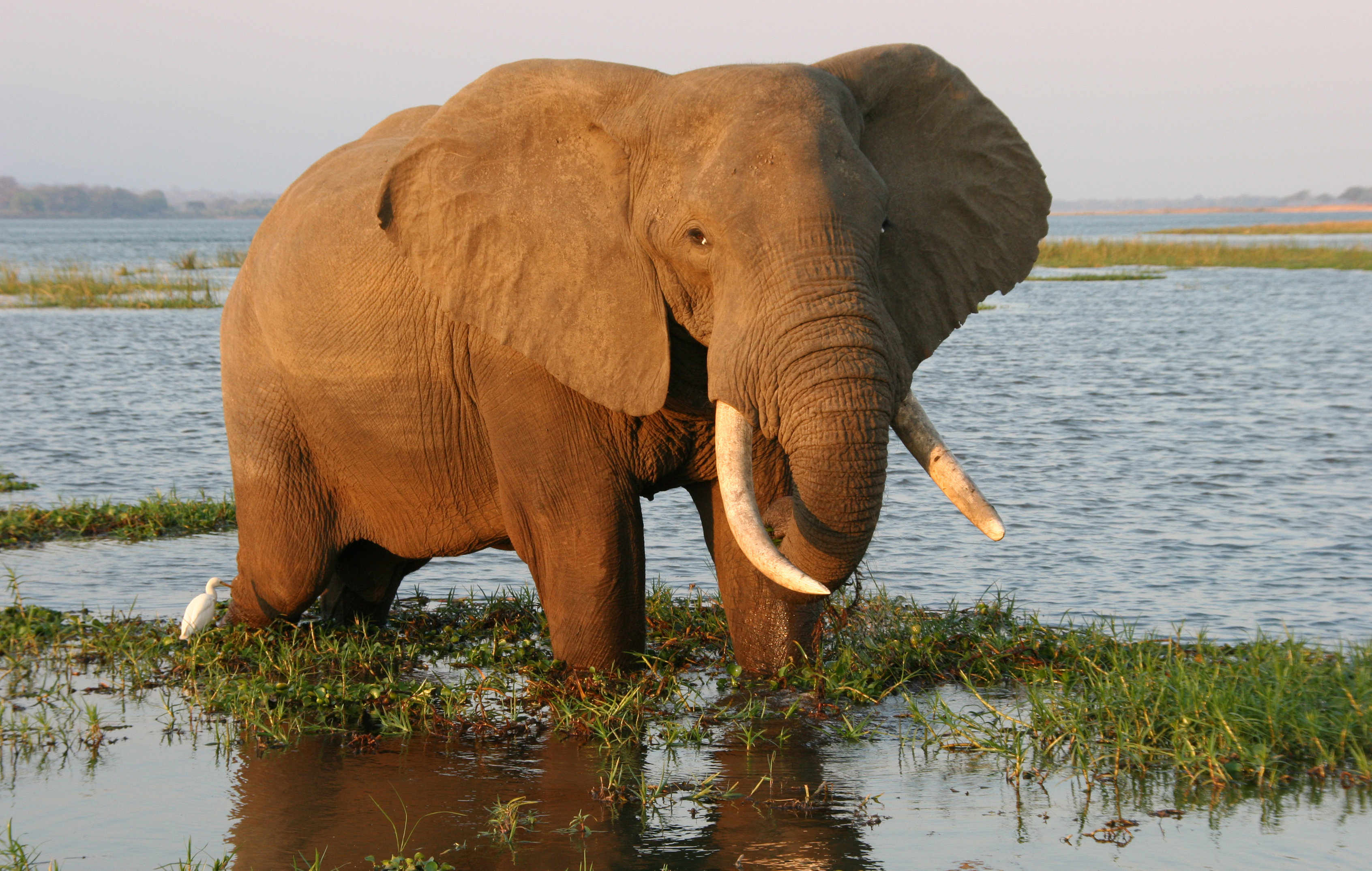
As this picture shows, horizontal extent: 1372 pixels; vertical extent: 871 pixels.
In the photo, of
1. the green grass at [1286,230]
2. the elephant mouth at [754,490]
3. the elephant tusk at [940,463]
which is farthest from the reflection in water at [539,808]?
the green grass at [1286,230]

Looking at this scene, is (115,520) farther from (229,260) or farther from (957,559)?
(229,260)

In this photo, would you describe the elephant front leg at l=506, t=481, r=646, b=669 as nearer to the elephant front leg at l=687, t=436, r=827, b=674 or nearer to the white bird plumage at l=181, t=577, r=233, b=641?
the elephant front leg at l=687, t=436, r=827, b=674

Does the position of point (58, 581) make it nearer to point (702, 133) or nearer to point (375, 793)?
point (375, 793)

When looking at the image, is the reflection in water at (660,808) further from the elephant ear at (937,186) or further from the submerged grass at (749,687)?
the elephant ear at (937,186)

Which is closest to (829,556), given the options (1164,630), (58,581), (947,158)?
(947,158)

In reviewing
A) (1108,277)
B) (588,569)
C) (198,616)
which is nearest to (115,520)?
(198,616)

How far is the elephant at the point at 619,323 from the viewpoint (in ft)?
13.1

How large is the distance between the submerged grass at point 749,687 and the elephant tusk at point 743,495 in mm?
874

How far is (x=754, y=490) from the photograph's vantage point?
4293 mm

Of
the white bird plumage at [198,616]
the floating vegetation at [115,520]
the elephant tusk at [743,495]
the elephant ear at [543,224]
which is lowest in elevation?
the floating vegetation at [115,520]

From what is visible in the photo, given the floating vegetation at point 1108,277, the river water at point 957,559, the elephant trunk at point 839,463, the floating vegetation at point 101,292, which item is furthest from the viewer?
the floating vegetation at point 1108,277

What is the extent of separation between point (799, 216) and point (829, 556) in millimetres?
1014

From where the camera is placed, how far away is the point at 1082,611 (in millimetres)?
7168

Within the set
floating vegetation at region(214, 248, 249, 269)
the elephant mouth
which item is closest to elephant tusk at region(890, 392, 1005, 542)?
the elephant mouth
